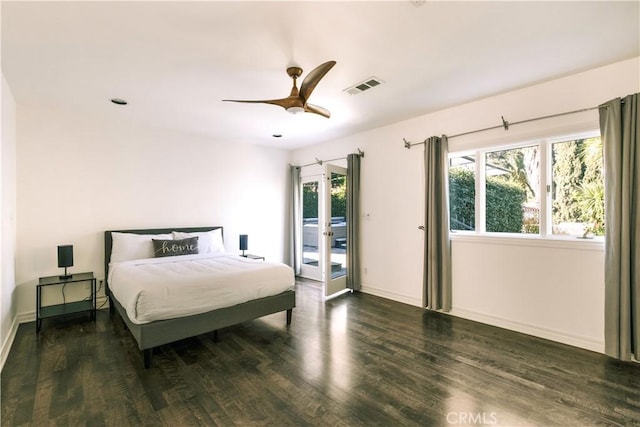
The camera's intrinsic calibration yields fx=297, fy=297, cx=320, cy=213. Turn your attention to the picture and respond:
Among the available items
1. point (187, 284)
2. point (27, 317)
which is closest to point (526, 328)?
point (187, 284)

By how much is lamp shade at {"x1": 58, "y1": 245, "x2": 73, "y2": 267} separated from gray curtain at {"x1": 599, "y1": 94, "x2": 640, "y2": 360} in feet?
18.9

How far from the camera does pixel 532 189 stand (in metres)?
3.41

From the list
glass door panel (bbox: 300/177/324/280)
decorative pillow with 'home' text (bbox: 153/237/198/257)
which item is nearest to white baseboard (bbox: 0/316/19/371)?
decorative pillow with 'home' text (bbox: 153/237/198/257)

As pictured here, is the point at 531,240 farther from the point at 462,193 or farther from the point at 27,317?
the point at 27,317

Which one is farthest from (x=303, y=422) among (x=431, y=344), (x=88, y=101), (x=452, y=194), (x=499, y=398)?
(x=88, y=101)

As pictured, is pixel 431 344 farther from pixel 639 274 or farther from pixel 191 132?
pixel 191 132

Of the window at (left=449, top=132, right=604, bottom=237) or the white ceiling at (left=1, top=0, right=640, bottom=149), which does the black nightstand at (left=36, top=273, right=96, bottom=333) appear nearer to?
the white ceiling at (left=1, top=0, right=640, bottom=149)

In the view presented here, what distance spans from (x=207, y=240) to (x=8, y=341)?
2378 millimetres

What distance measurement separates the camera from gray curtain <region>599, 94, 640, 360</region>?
2.56m

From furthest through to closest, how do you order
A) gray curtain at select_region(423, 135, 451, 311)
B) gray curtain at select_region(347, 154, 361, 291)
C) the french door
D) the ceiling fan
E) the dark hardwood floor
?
gray curtain at select_region(347, 154, 361, 291) < the french door < gray curtain at select_region(423, 135, 451, 311) < the ceiling fan < the dark hardwood floor

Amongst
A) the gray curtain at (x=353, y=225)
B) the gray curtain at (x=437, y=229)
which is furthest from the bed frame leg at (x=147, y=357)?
the gray curtain at (x=437, y=229)

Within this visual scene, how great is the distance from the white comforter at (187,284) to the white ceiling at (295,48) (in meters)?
1.99

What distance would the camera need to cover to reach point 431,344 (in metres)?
3.02

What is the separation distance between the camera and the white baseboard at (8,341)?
2627mm
